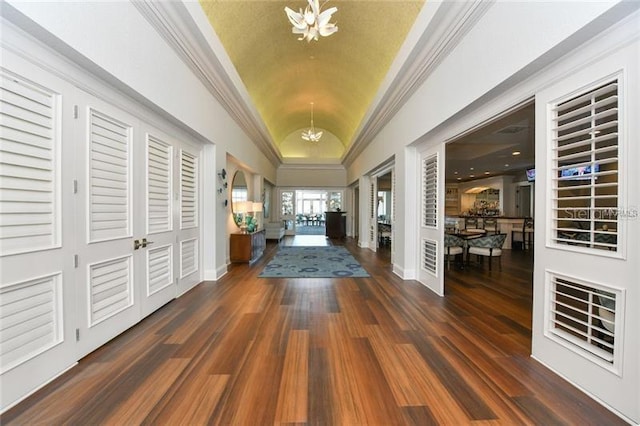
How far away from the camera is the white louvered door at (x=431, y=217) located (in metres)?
3.59

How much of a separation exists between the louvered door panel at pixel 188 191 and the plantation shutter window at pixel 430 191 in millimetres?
3664

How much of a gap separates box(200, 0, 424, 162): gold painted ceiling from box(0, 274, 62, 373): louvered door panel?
3.47m

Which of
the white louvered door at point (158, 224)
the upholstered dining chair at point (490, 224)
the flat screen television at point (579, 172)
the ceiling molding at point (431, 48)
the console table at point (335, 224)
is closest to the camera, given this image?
the flat screen television at point (579, 172)

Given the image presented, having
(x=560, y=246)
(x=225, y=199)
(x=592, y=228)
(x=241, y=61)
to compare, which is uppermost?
(x=241, y=61)

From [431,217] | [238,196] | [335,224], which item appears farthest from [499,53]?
[335,224]

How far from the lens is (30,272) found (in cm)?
166

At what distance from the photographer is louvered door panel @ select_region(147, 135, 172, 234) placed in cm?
289

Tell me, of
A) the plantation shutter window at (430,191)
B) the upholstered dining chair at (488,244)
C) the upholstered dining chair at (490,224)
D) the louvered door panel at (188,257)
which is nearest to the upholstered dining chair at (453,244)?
the upholstered dining chair at (488,244)

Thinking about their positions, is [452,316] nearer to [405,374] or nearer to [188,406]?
[405,374]

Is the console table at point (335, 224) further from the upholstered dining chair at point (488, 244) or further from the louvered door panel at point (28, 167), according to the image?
the louvered door panel at point (28, 167)

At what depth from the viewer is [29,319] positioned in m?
1.67

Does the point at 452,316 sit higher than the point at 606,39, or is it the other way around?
the point at 606,39

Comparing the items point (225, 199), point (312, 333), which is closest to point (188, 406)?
point (312, 333)

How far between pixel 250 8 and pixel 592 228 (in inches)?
184
